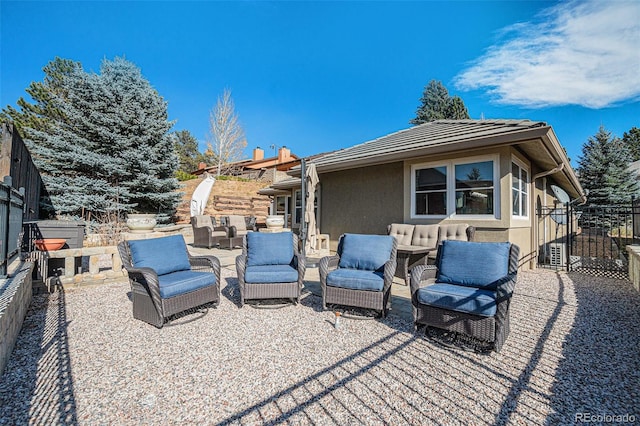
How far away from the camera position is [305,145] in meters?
29.7

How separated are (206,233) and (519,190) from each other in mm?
9096

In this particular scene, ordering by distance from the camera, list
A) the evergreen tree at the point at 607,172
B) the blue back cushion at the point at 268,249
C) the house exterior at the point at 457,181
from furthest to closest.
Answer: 1. the evergreen tree at the point at 607,172
2. the house exterior at the point at 457,181
3. the blue back cushion at the point at 268,249

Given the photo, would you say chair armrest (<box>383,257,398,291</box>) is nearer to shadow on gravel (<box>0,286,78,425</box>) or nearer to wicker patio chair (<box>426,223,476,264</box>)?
wicker patio chair (<box>426,223,476,264</box>)

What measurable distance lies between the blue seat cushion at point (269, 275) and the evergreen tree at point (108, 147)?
9634 mm

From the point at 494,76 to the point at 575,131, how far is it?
15.1 meters

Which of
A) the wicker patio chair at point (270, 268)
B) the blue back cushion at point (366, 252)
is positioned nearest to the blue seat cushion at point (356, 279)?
the blue back cushion at point (366, 252)

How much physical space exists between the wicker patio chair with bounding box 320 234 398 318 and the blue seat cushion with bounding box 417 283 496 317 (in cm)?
58

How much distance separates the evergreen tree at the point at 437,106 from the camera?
25469 millimetres

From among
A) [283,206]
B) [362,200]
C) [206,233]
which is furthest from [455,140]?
[283,206]

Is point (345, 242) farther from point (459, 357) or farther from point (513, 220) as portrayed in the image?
point (513, 220)

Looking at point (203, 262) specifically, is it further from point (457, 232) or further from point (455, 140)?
point (455, 140)

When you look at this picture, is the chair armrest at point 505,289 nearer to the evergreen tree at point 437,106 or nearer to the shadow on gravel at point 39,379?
the shadow on gravel at point 39,379

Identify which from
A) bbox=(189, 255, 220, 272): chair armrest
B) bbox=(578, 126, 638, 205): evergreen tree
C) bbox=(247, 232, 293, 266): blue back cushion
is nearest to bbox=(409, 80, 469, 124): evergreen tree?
bbox=(578, 126, 638, 205): evergreen tree

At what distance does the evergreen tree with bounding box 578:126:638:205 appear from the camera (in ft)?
59.2
